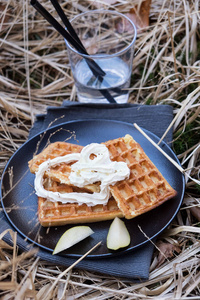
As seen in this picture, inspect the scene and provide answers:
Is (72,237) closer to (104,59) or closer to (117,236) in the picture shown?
(117,236)

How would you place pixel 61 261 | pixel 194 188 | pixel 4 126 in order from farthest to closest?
1. pixel 4 126
2. pixel 194 188
3. pixel 61 261

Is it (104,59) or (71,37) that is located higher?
(71,37)

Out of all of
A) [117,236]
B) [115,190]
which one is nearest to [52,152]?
[115,190]

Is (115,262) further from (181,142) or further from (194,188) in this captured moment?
(181,142)

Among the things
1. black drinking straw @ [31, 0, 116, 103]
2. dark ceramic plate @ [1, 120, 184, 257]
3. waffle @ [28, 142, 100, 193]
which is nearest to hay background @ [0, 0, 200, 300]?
dark ceramic plate @ [1, 120, 184, 257]

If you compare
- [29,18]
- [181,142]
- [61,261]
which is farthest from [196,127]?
[29,18]

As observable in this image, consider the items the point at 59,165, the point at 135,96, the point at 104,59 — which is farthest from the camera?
the point at 135,96

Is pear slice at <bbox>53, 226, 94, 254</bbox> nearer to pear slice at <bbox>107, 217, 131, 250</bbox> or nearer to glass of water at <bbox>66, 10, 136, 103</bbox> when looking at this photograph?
pear slice at <bbox>107, 217, 131, 250</bbox>
